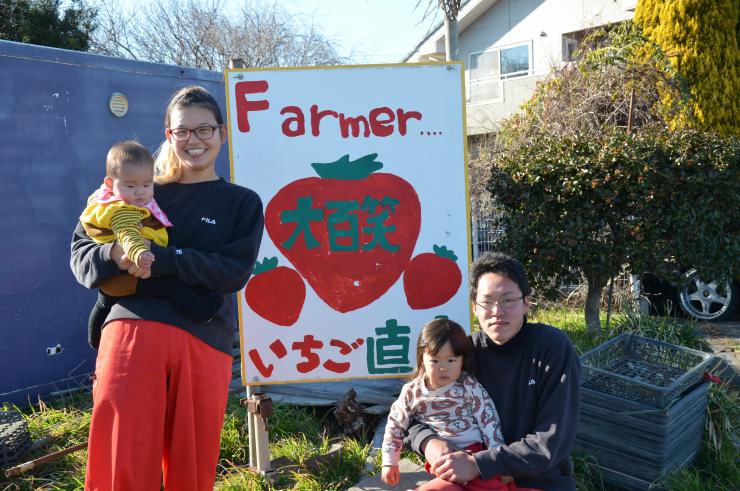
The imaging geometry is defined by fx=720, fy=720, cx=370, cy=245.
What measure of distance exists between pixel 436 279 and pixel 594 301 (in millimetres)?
2395

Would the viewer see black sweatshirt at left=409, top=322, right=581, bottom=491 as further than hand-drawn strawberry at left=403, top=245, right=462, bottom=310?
No

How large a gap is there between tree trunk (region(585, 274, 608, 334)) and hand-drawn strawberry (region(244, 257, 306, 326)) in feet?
8.90

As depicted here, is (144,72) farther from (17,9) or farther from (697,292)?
(17,9)

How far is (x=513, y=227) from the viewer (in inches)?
210

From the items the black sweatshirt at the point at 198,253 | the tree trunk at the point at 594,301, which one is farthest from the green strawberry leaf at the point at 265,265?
the tree trunk at the point at 594,301

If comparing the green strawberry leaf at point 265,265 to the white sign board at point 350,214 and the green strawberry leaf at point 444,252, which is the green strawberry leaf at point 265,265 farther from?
the green strawberry leaf at point 444,252

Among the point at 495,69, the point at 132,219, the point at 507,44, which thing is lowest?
the point at 132,219

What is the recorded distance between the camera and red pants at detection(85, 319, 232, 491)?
85.7 inches

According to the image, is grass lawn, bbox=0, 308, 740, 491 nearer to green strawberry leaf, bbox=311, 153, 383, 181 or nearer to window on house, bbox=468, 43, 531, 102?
green strawberry leaf, bbox=311, 153, 383, 181

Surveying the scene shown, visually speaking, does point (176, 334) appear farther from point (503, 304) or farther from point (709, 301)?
point (709, 301)

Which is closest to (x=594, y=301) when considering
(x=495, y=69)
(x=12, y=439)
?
(x=12, y=439)

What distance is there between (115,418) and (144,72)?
3818mm

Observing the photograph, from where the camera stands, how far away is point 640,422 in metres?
3.38

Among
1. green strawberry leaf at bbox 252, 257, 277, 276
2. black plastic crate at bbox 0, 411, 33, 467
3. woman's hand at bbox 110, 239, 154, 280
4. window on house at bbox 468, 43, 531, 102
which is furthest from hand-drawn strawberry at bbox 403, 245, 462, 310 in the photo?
window on house at bbox 468, 43, 531, 102
